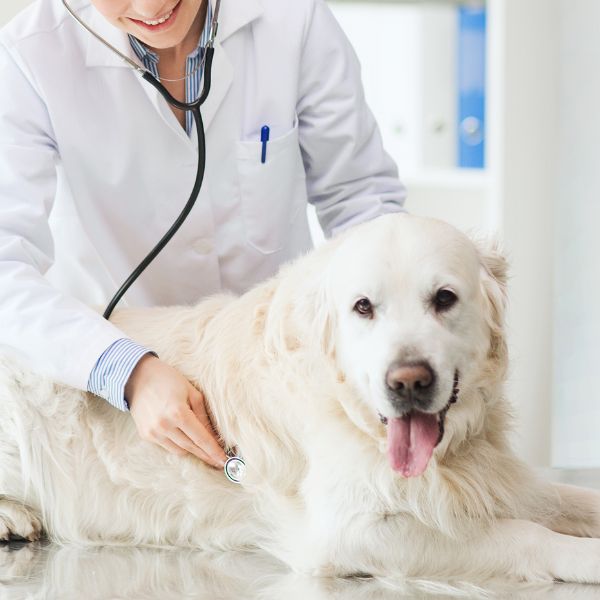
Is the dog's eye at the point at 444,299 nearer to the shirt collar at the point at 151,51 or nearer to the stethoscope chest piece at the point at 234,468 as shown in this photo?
the stethoscope chest piece at the point at 234,468

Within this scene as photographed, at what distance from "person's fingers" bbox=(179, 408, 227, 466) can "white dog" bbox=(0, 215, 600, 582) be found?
0.10ft

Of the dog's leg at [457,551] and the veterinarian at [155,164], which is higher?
the veterinarian at [155,164]

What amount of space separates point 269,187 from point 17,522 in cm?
84

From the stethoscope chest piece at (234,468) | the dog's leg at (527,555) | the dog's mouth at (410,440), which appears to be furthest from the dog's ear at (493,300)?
the stethoscope chest piece at (234,468)

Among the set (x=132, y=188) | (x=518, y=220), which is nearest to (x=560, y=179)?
(x=518, y=220)

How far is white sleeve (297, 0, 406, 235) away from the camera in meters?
2.14

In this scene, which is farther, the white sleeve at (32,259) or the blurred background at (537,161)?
the blurred background at (537,161)

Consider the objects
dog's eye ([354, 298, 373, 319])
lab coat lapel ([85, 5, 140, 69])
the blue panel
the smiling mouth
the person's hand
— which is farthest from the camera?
the blue panel

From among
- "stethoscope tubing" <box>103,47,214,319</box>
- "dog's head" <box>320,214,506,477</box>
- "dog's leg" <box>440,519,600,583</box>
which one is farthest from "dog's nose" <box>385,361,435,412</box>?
"stethoscope tubing" <box>103,47,214,319</box>

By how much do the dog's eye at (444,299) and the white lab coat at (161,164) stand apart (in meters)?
0.61

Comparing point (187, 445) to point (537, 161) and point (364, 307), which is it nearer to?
point (364, 307)

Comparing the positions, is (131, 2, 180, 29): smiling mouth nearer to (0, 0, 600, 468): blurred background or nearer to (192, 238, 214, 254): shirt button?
(192, 238, 214, 254): shirt button

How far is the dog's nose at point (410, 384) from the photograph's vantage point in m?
1.43

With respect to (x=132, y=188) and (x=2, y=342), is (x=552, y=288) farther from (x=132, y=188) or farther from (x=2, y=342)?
(x=2, y=342)
